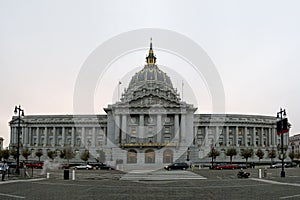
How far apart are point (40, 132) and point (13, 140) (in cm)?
1036

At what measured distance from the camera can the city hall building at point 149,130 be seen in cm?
12075

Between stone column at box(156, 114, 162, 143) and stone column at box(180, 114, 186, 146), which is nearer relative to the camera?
stone column at box(180, 114, 186, 146)

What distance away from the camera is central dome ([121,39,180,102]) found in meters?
138

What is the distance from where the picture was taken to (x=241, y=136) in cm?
14250

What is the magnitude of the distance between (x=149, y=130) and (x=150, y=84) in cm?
2634

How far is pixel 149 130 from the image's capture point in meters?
126

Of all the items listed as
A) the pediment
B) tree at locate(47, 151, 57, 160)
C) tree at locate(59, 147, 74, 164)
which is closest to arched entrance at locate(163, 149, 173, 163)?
the pediment

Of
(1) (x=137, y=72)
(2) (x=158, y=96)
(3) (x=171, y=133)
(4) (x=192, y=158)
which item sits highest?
(1) (x=137, y=72)

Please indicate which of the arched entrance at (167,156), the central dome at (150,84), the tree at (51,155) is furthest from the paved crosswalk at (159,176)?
the central dome at (150,84)

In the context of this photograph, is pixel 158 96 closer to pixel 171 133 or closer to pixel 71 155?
pixel 171 133

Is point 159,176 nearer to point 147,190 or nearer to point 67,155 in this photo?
point 147,190

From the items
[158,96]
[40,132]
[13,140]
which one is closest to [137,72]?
[158,96]

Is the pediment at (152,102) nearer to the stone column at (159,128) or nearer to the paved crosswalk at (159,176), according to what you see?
the stone column at (159,128)

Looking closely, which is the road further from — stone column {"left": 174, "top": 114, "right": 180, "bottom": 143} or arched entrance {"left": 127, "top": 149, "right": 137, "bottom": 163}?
stone column {"left": 174, "top": 114, "right": 180, "bottom": 143}
